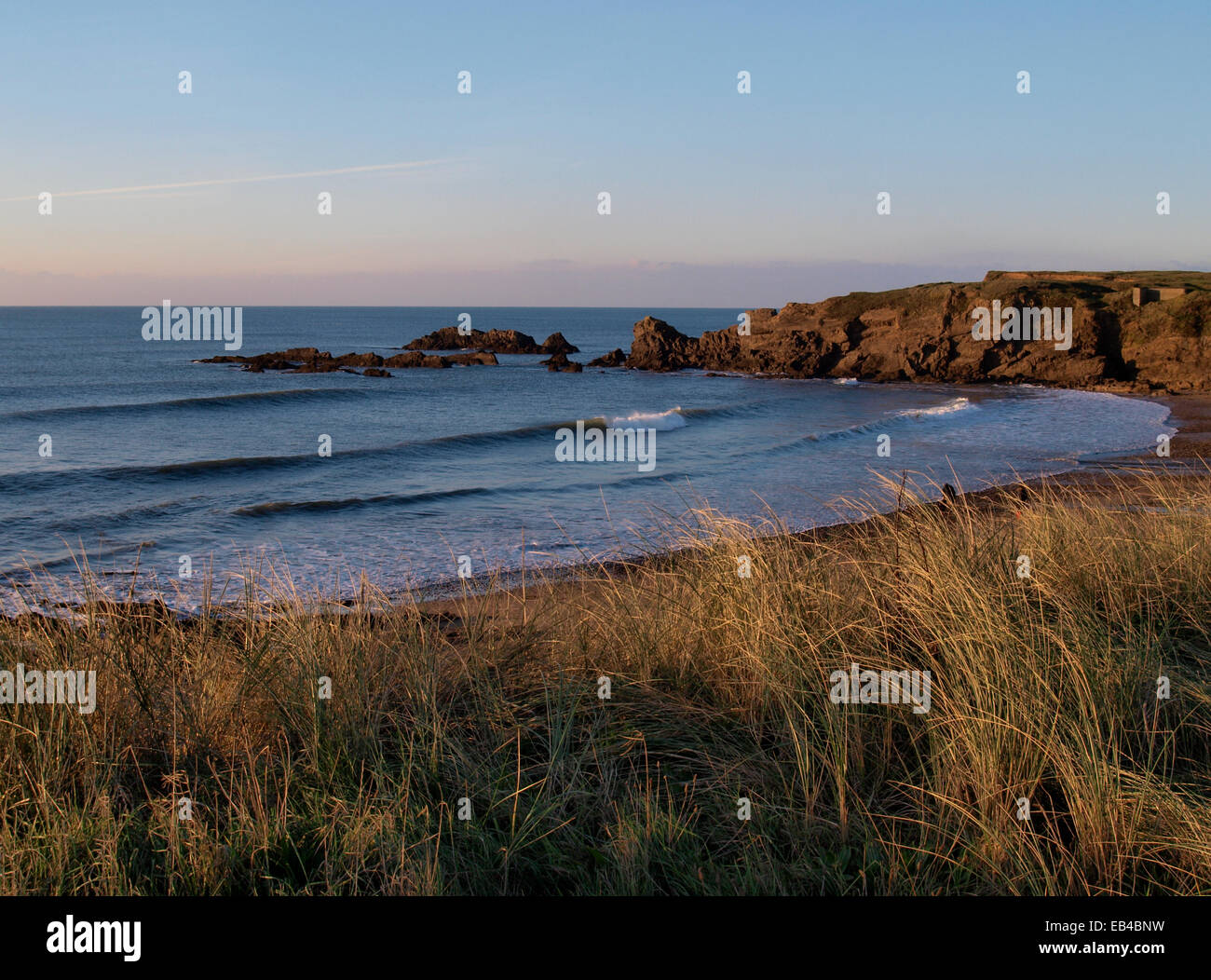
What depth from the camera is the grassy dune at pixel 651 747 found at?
3.04 m

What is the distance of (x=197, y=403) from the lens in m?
37.5

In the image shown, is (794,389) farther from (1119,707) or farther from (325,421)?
(1119,707)

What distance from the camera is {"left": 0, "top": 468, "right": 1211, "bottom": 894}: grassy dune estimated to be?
119 inches

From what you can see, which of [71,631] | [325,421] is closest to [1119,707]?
[71,631]

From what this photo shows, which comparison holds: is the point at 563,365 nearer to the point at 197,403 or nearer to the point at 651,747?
the point at 197,403

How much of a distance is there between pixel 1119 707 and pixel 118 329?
119865 millimetres

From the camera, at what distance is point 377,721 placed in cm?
387

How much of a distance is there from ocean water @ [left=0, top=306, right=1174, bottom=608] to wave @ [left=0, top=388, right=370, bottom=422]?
0.48 ft
